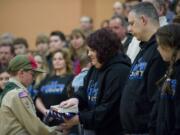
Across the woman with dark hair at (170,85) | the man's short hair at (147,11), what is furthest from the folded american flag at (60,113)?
the woman with dark hair at (170,85)

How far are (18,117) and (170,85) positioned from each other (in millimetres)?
2144

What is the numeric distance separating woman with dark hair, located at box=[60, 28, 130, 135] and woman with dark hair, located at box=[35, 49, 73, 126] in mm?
1840

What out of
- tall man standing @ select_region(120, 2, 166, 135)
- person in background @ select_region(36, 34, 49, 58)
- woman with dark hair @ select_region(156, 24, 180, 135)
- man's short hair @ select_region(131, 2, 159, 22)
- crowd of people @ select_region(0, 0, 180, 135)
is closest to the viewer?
woman with dark hair @ select_region(156, 24, 180, 135)

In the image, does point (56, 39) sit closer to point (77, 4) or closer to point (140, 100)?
point (77, 4)

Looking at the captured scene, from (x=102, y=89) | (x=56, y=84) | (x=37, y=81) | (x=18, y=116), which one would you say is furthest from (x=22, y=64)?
(x=37, y=81)

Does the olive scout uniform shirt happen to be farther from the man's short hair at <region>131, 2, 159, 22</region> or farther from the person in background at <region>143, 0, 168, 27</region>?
the person in background at <region>143, 0, 168, 27</region>

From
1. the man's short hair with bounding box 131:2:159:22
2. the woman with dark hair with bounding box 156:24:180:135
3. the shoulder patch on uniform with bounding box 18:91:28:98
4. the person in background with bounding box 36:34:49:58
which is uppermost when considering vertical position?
the man's short hair with bounding box 131:2:159:22

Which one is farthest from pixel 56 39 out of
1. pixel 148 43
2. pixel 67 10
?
pixel 148 43

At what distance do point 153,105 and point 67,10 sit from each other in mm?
10034

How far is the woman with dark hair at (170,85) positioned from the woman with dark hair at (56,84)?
12.0 ft

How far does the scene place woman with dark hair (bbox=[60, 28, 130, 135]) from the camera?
7.73 m

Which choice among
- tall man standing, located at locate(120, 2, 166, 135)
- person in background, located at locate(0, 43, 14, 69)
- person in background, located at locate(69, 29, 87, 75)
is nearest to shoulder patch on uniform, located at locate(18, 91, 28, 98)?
tall man standing, located at locate(120, 2, 166, 135)

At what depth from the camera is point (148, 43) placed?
718 centimetres

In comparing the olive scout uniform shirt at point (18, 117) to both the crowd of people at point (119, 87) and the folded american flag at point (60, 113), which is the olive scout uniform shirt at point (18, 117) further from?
the folded american flag at point (60, 113)
